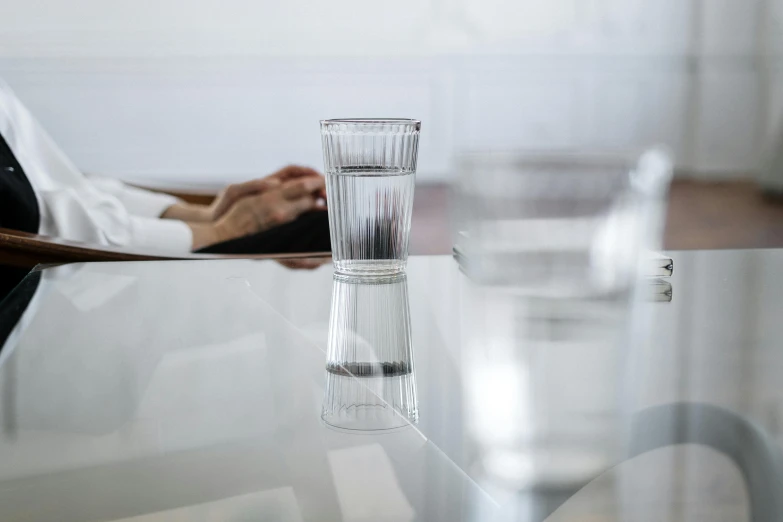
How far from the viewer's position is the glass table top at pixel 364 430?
0.18 m

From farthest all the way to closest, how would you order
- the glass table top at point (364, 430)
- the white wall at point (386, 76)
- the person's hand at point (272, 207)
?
1. the white wall at point (386, 76)
2. the person's hand at point (272, 207)
3. the glass table top at point (364, 430)

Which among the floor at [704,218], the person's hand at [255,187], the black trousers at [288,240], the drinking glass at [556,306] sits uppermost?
the drinking glass at [556,306]

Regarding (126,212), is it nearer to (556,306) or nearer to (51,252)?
(51,252)

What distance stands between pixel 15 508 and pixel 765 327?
0.31 metres

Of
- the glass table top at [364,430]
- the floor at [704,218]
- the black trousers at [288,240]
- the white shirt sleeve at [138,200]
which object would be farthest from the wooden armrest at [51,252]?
the floor at [704,218]

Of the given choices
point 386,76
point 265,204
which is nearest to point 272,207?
point 265,204

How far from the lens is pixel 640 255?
0.28 m

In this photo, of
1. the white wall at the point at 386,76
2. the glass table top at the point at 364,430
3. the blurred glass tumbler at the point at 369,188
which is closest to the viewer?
the glass table top at the point at 364,430

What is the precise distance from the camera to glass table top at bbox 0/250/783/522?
18 cm

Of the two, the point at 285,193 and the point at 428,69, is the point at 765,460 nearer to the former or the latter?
the point at 285,193

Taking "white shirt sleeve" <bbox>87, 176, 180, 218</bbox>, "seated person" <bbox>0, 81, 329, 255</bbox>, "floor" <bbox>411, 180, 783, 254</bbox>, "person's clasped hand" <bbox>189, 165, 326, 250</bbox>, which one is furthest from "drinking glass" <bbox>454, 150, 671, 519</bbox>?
"floor" <bbox>411, 180, 783, 254</bbox>

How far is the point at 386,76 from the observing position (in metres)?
3.23

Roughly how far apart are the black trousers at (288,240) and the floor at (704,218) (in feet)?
3.11

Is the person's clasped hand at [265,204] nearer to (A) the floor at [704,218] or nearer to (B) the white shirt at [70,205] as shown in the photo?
(B) the white shirt at [70,205]
